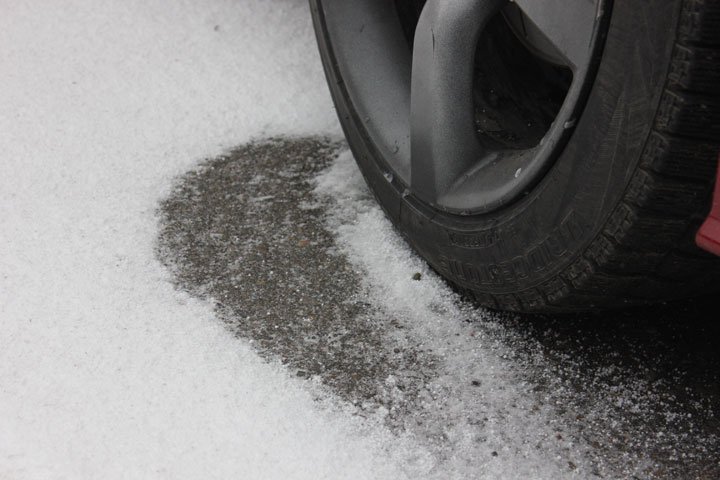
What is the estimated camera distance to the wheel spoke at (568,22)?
1.14 metres

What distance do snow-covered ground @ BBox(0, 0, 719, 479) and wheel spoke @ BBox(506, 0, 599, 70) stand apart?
55 centimetres

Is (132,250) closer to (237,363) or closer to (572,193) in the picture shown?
(237,363)

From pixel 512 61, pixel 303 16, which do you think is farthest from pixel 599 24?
pixel 303 16

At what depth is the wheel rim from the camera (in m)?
1.21

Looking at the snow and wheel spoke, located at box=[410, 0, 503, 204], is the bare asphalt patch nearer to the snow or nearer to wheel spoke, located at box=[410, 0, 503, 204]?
the snow

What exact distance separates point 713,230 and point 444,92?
584mm

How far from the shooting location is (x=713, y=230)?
3.40ft

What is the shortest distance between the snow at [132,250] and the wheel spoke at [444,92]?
46cm

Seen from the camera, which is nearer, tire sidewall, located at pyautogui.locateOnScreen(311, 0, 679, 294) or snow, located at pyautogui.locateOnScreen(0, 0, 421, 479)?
tire sidewall, located at pyautogui.locateOnScreen(311, 0, 679, 294)

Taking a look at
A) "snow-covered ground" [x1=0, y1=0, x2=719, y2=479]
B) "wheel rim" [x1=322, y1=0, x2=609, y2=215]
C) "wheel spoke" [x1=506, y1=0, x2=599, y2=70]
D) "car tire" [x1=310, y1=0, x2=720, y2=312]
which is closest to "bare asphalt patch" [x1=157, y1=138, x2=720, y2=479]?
"snow-covered ground" [x1=0, y1=0, x2=719, y2=479]

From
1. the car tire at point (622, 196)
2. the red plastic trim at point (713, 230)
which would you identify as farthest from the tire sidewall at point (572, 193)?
the red plastic trim at point (713, 230)

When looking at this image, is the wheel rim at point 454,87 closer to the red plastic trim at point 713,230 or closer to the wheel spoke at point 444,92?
the wheel spoke at point 444,92

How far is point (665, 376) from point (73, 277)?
3.62 ft

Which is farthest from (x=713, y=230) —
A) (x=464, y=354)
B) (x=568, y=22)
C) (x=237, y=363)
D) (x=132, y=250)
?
(x=132, y=250)
